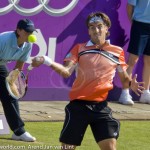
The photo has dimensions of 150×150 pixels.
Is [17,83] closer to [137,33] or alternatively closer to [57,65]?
[57,65]

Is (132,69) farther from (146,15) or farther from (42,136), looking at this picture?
(42,136)

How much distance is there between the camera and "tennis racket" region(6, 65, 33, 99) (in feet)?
24.7

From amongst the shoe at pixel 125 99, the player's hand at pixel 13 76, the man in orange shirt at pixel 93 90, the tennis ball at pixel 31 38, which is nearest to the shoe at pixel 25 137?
the player's hand at pixel 13 76

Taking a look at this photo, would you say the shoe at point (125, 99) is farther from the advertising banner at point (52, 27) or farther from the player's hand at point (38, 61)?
the player's hand at point (38, 61)

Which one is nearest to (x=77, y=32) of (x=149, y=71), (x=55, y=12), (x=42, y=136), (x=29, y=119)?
(x=55, y=12)

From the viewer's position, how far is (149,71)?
39.6 feet

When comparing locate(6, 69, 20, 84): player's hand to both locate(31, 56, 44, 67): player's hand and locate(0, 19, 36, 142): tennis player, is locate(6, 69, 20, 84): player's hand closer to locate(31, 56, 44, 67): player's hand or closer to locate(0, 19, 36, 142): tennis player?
locate(0, 19, 36, 142): tennis player

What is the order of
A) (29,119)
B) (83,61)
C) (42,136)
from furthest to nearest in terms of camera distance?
1. (29,119)
2. (42,136)
3. (83,61)

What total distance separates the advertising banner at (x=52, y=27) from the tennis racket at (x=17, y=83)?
3.63 metres

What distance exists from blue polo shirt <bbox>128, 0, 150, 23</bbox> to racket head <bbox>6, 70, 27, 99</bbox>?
4.46 metres

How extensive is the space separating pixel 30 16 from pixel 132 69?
2079 millimetres

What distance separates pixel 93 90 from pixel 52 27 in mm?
5074

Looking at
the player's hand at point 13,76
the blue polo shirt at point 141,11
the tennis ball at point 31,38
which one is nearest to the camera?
the player's hand at point 13,76

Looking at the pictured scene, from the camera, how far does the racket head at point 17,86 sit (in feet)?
24.7
